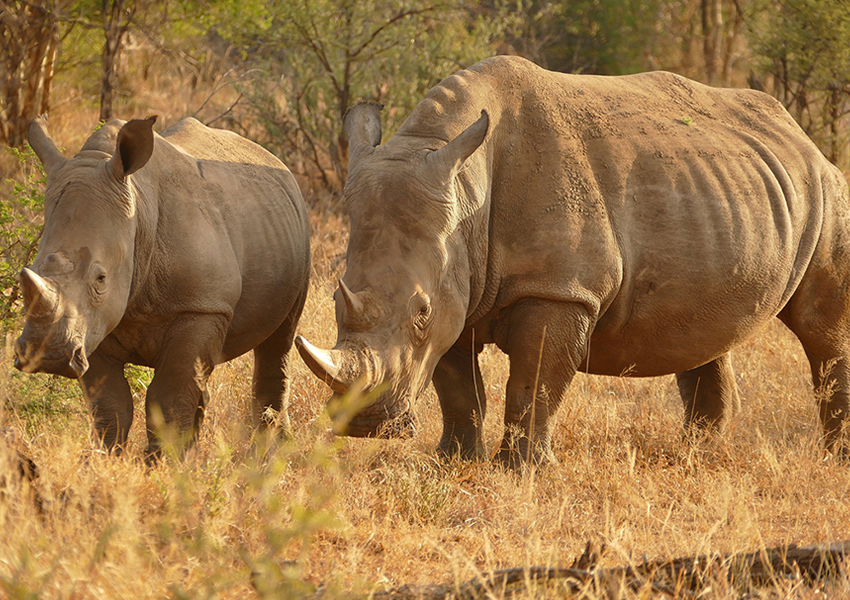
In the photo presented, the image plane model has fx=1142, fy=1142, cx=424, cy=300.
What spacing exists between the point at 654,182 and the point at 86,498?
10.5 ft

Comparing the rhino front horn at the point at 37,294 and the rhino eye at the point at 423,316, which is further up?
the rhino front horn at the point at 37,294

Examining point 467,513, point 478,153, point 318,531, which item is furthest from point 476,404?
point 318,531

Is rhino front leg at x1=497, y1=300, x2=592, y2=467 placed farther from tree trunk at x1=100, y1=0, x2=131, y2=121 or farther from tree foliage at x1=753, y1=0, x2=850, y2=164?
tree foliage at x1=753, y1=0, x2=850, y2=164

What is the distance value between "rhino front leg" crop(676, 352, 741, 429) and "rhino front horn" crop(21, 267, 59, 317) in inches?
152

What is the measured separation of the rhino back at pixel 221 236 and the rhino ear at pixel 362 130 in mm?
750

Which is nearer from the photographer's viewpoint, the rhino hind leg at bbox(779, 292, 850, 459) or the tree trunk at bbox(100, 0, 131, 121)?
the rhino hind leg at bbox(779, 292, 850, 459)

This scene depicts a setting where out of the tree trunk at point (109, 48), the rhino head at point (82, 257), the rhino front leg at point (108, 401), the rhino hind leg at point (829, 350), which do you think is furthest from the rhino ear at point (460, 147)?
the tree trunk at point (109, 48)

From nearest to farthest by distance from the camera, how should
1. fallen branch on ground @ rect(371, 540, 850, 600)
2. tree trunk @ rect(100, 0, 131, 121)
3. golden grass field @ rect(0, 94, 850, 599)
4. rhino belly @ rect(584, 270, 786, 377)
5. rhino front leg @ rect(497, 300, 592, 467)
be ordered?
golden grass field @ rect(0, 94, 850, 599), fallen branch on ground @ rect(371, 540, 850, 600), rhino front leg @ rect(497, 300, 592, 467), rhino belly @ rect(584, 270, 786, 377), tree trunk @ rect(100, 0, 131, 121)

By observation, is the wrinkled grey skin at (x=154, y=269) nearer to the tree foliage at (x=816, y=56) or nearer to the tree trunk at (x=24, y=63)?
the tree trunk at (x=24, y=63)

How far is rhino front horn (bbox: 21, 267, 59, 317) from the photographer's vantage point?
440 centimetres

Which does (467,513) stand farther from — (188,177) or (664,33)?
(664,33)

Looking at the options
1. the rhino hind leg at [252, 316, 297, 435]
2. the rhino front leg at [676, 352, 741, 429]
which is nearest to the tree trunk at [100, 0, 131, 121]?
the rhino hind leg at [252, 316, 297, 435]

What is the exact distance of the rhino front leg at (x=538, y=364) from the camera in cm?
536

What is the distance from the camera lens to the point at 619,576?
364cm
